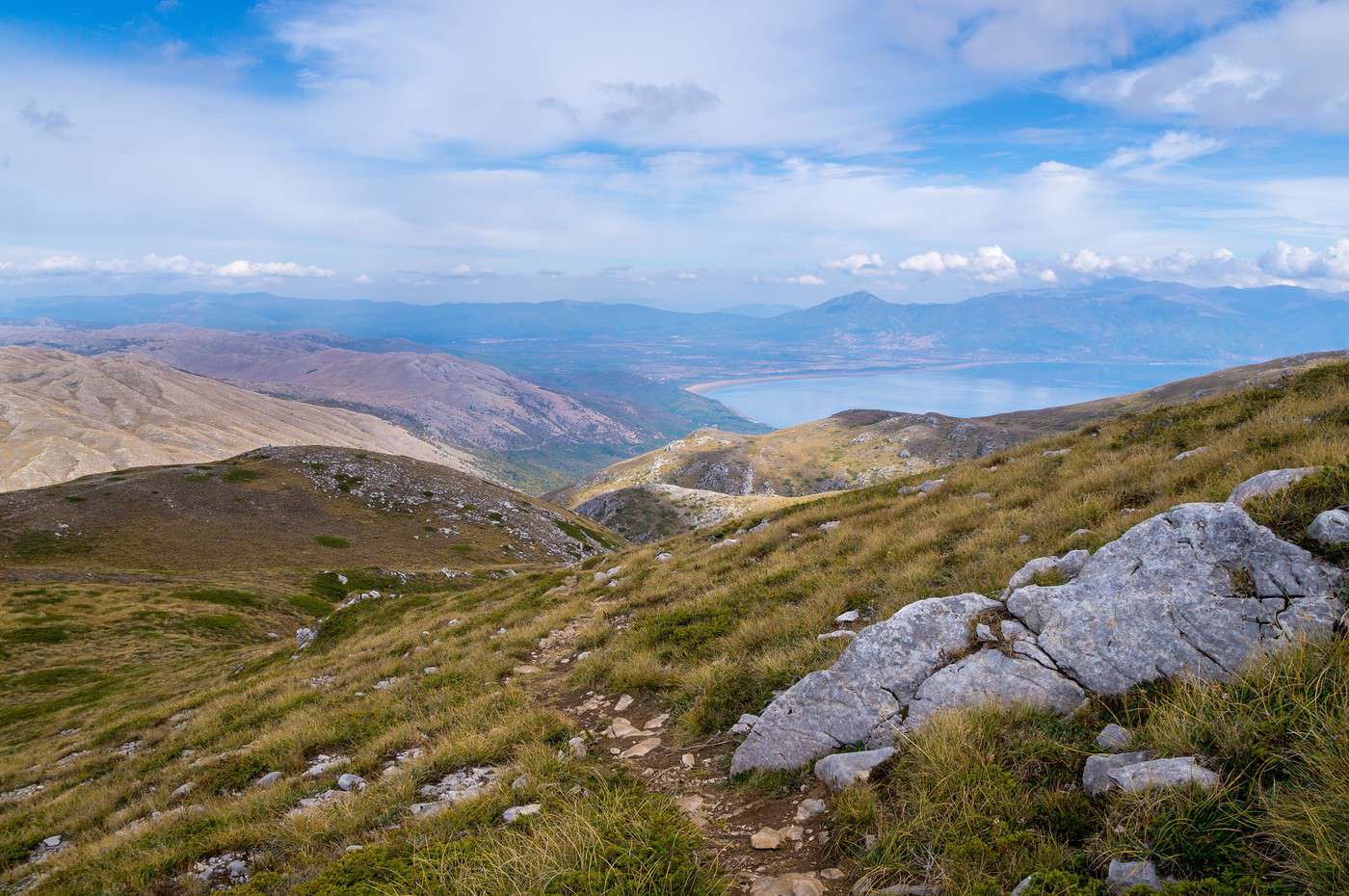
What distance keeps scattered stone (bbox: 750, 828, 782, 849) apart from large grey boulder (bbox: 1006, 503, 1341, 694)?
356 cm

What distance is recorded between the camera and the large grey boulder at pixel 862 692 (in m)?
6.62

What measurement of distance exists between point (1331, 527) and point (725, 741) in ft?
23.3

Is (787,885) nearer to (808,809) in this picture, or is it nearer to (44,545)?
(808,809)

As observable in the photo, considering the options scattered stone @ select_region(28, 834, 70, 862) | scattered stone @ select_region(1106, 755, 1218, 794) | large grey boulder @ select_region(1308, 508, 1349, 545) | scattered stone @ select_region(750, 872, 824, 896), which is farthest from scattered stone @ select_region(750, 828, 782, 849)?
scattered stone @ select_region(28, 834, 70, 862)

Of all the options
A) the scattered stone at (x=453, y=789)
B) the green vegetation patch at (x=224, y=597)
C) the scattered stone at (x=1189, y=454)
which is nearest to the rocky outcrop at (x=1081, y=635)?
the scattered stone at (x=453, y=789)

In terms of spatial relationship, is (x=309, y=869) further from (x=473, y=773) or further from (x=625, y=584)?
(x=625, y=584)

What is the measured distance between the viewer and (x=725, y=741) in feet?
24.9

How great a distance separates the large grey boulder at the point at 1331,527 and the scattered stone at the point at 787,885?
6.31 meters

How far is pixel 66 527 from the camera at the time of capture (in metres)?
60.9

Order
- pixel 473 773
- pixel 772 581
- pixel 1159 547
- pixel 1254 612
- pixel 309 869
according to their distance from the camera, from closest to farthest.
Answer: pixel 1254 612 → pixel 309 869 → pixel 1159 547 → pixel 473 773 → pixel 772 581

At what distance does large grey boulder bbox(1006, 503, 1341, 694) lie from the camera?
18.6ft

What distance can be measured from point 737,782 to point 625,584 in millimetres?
11698

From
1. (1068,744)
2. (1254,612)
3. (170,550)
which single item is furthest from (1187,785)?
(170,550)

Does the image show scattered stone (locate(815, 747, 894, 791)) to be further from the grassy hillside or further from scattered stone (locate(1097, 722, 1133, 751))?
scattered stone (locate(1097, 722, 1133, 751))
